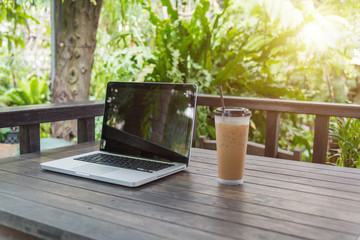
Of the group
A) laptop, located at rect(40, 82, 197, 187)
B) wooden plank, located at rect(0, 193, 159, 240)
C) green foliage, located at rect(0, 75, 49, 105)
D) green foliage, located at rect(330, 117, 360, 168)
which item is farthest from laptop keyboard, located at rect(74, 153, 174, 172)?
green foliage, located at rect(0, 75, 49, 105)

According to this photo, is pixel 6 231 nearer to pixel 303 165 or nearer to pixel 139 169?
pixel 139 169

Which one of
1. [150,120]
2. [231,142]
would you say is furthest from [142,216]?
[150,120]

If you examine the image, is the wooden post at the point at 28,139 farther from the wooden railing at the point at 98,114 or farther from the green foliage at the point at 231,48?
the green foliage at the point at 231,48

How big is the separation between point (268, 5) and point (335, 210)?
9.15 ft

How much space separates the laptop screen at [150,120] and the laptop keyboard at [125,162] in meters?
0.05

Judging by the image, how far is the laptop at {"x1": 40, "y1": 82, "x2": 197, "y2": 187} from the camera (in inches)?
45.1

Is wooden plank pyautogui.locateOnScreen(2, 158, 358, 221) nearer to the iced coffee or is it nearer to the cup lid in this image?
the iced coffee

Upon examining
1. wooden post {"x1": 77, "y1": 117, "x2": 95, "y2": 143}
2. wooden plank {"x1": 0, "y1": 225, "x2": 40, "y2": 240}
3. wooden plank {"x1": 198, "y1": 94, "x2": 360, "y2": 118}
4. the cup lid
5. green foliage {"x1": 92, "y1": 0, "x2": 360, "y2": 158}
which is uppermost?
green foliage {"x1": 92, "y1": 0, "x2": 360, "y2": 158}

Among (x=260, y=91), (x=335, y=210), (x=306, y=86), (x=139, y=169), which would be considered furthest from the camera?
(x=306, y=86)

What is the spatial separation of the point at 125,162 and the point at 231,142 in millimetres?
386

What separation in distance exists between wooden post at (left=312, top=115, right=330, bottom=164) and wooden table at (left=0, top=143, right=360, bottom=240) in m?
0.63

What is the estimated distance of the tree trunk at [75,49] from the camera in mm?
2898

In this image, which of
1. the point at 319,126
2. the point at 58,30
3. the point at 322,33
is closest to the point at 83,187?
the point at 319,126

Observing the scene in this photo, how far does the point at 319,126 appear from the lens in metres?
1.82
